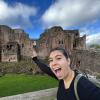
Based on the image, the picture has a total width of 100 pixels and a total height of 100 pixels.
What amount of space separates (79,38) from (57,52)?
48.5 meters

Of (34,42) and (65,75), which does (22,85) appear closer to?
(65,75)

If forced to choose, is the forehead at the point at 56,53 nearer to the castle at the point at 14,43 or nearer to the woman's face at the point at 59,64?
the woman's face at the point at 59,64

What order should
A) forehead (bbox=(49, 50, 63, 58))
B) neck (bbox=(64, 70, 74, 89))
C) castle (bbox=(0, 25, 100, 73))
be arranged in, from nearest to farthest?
neck (bbox=(64, 70, 74, 89)), forehead (bbox=(49, 50, 63, 58)), castle (bbox=(0, 25, 100, 73))

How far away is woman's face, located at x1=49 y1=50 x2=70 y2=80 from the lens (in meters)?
3.22

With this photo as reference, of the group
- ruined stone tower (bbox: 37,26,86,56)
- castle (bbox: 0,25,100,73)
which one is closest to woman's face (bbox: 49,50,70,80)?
castle (bbox: 0,25,100,73)

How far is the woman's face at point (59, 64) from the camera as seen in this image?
3223 millimetres

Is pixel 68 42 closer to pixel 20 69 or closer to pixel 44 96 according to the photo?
pixel 20 69

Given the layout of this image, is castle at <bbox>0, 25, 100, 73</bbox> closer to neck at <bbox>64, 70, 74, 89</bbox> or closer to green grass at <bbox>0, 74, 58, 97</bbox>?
green grass at <bbox>0, 74, 58, 97</bbox>

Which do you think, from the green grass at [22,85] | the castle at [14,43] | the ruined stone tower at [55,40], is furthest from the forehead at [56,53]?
the ruined stone tower at [55,40]

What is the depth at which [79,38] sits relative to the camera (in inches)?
2028

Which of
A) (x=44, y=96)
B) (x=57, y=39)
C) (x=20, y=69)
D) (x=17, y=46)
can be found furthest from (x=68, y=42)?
(x=44, y=96)

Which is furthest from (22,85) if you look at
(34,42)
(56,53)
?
(34,42)

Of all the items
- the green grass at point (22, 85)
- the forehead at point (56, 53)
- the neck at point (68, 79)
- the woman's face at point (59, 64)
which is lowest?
the green grass at point (22, 85)

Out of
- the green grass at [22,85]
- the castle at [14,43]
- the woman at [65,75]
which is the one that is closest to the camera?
the woman at [65,75]
